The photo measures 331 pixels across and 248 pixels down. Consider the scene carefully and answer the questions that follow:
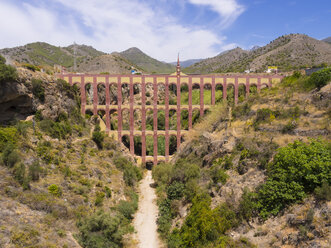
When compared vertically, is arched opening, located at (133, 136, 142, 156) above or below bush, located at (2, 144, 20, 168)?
below

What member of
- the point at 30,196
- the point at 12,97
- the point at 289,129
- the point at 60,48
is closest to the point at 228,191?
the point at 289,129

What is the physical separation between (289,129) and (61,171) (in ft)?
89.4

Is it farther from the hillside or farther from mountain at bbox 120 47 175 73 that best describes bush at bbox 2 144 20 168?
mountain at bbox 120 47 175 73

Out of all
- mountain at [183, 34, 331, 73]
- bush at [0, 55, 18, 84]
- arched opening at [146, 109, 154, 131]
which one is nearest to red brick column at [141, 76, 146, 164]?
arched opening at [146, 109, 154, 131]

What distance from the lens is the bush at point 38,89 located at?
30.6 m

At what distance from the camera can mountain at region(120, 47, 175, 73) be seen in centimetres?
14888

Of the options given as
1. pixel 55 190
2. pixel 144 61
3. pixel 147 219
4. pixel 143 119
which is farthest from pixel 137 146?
pixel 144 61

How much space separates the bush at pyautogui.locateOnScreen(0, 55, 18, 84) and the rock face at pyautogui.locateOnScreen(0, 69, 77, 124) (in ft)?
1.76

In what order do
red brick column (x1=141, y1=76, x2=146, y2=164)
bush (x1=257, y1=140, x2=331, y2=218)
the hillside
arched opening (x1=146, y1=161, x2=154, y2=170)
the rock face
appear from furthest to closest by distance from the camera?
arched opening (x1=146, y1=161, x2=154, y2=170) < red brick column (x1=141, y1=76, x2=146, y2=164) < the rock face < bush (x1=257, y1=140, x2=331, y2=218) < the hillside

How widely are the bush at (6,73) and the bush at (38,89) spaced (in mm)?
3702

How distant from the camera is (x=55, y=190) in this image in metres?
21.1

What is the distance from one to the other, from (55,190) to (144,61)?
488 feet

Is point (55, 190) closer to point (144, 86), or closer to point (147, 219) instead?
point (147, 219)

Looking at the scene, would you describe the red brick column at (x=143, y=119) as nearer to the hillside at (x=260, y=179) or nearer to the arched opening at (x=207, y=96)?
the hillside at (x=260, y=179)
